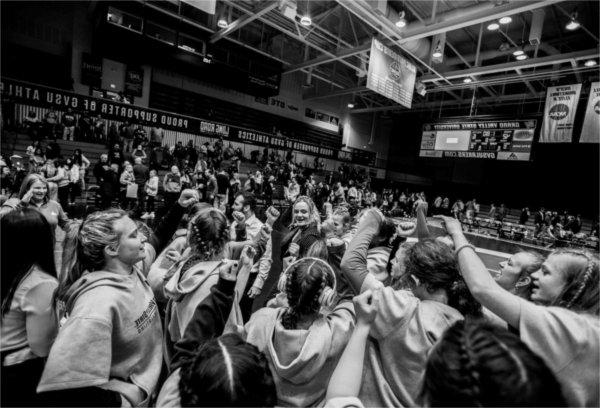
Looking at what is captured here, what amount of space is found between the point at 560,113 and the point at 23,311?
1132 cm

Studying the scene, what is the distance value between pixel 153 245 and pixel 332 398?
1735 mm

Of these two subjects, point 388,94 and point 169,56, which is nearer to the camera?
point 388,94

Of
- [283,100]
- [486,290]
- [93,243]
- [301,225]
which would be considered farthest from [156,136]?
[486,290]

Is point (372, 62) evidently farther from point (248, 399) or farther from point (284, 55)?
point (284, 55)

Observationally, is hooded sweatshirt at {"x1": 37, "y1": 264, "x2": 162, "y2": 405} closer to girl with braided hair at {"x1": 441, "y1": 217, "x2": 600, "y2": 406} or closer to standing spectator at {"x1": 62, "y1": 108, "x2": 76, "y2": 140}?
girl with braided hair at {"x1": 441, "y1": 217, "x2": 600, "y2": 406}

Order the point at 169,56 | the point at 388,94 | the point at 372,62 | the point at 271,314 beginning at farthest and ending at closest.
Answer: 1. the point at 169,56
2. the point at 388,94
3. the point at 372,62
4. the point at 271,314

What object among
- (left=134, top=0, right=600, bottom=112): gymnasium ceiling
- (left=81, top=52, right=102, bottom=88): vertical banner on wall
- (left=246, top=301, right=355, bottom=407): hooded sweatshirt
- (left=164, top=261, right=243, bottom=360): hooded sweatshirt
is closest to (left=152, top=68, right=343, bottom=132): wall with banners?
(left=81, top=52, right=102, bottom=88): vertical banner on wall

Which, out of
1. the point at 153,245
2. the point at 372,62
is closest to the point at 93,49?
the point at 372,62

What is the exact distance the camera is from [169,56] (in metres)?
13.1

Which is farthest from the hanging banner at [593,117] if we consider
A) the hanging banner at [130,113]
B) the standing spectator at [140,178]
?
the standing spectator at [140,178]

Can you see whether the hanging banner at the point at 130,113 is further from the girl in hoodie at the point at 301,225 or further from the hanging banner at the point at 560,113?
the girl in hoodie at the point at 301,225

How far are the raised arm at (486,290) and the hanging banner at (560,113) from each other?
9808mm

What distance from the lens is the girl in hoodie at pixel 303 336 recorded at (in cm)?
125

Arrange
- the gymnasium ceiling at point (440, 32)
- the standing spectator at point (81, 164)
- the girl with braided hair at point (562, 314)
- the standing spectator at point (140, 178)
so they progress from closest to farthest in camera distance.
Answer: the girl with braided hair at point (562, 314) → the gymnasium ceiling at point (440, 32) → the standing spectator at point (81, 164) → the standing spectator at point (140, 178)
